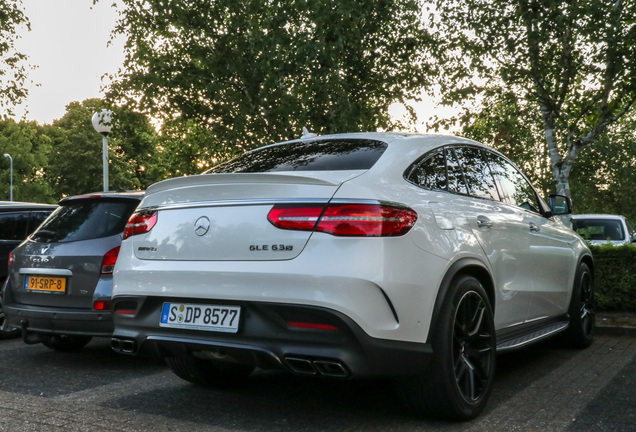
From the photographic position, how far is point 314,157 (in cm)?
445

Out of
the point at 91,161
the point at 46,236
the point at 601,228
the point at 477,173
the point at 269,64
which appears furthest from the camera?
the point at 91,161

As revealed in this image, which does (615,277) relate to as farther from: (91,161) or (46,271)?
(91,161)

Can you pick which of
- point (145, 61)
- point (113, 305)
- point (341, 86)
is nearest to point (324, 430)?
point (113, 305)

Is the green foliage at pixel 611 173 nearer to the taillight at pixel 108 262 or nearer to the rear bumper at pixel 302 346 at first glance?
the taillight at pixel 108 262

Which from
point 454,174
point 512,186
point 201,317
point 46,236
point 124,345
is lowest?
point 124,345

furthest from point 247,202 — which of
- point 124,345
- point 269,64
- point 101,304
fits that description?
point 269,64

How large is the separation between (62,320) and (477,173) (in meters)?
3.66

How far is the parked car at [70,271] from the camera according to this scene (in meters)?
6.09

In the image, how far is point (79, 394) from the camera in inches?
204

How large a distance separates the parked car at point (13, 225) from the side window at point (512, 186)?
17.3 feet

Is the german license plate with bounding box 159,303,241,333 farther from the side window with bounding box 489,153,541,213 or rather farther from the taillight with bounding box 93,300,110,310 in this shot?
the side window with bounding box 489,153,541,213

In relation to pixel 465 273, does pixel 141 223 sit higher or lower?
higher

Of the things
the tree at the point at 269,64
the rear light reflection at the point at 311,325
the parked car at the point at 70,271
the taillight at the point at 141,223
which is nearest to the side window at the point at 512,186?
the rear light reflection at the point at 311,325

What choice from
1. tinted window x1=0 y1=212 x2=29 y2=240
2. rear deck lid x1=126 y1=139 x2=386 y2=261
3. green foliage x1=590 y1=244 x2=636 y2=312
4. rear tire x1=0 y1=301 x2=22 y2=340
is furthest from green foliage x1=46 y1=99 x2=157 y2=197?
rear deck lid x1=126 y1=139 x2=386 y2=261
